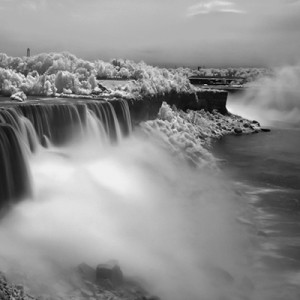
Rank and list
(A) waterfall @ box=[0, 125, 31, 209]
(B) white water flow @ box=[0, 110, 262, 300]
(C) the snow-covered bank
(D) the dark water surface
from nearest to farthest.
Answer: (B) white water flow @ box=[0, 110, 262, 300] < (A) waterfall @ box=[0, 125, 31, 209] < (D) the dark water surface < (C) the snow-covered bank

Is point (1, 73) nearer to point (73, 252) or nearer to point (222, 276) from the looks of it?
point (73, 252)

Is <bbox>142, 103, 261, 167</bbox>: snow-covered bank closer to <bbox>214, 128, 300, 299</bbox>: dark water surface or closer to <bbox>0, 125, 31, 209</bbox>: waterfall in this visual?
<bbox>214, 128, 300, 299</bbox>: dark water surface

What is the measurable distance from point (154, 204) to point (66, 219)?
4347 mm

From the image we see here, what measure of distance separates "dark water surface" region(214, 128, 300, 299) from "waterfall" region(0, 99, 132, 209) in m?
7.22

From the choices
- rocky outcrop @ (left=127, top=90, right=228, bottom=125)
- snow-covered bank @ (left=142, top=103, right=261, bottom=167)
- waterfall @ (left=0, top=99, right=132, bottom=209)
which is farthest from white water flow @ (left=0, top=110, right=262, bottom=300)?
rocky outcrop @ (left=127, top=90, right=228, bottom=125)

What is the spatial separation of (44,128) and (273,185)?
11.4 m

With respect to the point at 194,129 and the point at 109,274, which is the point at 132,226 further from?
the point at 194,129

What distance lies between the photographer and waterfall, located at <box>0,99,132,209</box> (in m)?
12.6

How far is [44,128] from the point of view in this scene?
1878 cm

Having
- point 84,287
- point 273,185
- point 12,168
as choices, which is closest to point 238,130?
→ point 273,185

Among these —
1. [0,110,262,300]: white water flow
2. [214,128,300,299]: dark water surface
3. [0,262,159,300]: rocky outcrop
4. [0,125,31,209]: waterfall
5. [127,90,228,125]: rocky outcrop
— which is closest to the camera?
[0,262,159,300]: rocky outcrop

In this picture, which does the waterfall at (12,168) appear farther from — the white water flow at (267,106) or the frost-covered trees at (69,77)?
the white water flow at (267,106)

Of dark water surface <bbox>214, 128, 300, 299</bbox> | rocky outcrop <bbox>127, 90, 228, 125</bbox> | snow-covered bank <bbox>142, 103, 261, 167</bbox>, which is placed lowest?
dark water surface <bbox>214, 128, 300, 299</bbox>

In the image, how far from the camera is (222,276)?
1062cm
